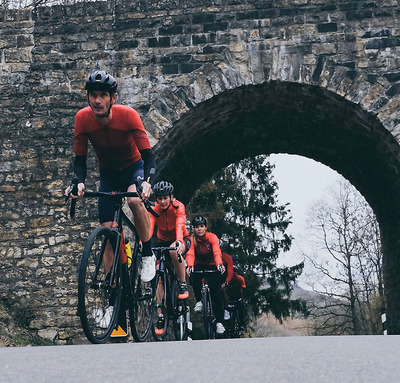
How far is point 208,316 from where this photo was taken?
9.44 metres

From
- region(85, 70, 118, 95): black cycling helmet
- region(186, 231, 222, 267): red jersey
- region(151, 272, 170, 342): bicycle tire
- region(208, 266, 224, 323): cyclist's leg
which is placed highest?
region(85, 70, 118, 95): black cycling helmet

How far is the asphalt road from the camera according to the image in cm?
297

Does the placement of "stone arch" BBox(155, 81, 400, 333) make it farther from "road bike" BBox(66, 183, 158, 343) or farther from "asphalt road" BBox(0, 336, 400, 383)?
"asphalt road" BBox(0, 336, 400, 383)

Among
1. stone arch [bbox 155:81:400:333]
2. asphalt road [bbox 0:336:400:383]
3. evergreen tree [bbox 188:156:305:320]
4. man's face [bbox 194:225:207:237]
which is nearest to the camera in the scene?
asphalt road [bbox 0:336:400:383]

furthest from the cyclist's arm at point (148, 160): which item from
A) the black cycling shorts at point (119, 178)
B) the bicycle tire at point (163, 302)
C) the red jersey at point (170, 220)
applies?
the red jersey at point (170, 220)

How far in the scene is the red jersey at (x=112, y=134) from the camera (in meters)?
5.76

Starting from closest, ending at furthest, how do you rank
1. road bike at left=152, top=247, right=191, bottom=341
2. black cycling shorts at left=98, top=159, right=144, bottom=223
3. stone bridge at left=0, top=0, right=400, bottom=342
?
black cycling shorts at left=98, top=159, right=144, bottom=223
road bike at left=152, top=247, right=191, bottom=341
stone bridge at left=0, top=0, right=400, bottom=342

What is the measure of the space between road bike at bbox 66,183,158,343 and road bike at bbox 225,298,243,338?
19.7ft

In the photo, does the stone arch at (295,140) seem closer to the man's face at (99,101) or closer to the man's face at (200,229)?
the man's face at (200,229)

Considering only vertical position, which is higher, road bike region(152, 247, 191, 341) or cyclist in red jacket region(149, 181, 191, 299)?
cyclist in red jacket region(149, 181, 191, 299)

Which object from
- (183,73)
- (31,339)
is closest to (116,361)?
(31,339)

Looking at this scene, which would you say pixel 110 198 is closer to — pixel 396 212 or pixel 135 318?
pixel 135 318

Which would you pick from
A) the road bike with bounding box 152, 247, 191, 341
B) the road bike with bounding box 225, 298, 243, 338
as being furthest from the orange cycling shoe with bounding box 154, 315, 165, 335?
the road bike with bounding box 225, 298, 243, 338

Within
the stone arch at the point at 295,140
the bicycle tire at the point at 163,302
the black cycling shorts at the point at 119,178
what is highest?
the stone arch at the point at 295,140
